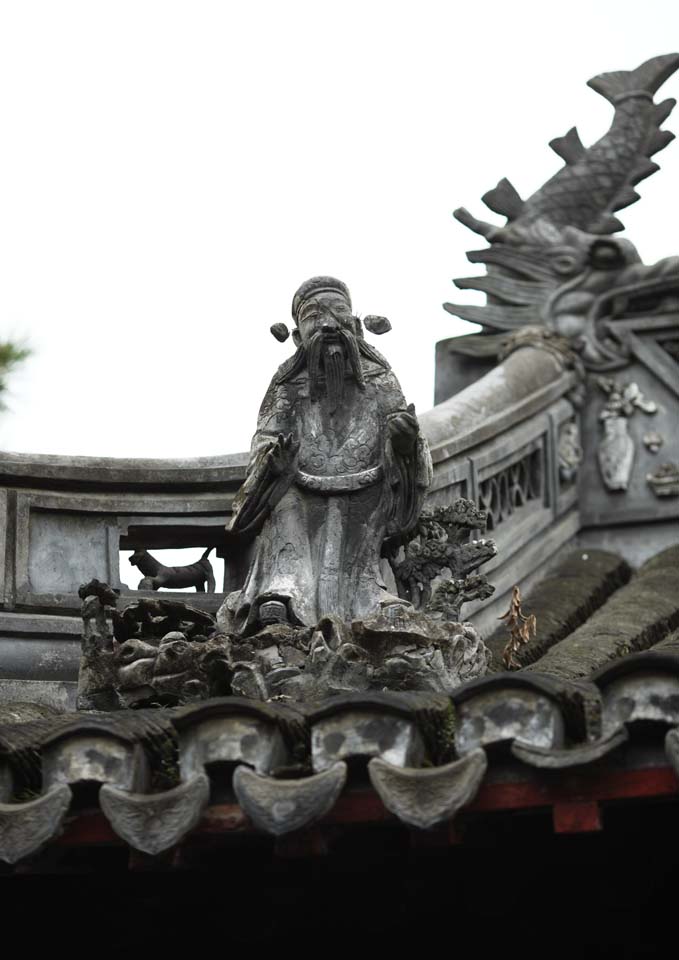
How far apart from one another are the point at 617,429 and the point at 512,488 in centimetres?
146

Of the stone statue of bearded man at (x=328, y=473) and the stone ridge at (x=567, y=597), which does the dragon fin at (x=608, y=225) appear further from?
the stone statue of bearded man at (x=328, y=473)

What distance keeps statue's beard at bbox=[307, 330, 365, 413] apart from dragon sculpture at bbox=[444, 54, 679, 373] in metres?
6.58

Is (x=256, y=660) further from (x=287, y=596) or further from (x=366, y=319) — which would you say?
(x=366, y=319)

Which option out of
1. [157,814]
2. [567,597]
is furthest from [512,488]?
[157,814]

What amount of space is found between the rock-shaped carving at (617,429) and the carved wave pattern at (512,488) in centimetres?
69

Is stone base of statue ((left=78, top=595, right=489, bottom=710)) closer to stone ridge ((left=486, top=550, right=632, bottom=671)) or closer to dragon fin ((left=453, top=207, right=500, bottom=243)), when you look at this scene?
stone ridge ((left=486, top=550, right=632, bottom=671))

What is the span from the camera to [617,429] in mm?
17016

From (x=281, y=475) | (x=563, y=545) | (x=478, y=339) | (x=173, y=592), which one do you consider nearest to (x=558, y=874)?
(x=281, y=475)

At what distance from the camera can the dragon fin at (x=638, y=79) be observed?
60.5 feet

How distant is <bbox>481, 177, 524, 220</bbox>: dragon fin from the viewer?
18047 mm

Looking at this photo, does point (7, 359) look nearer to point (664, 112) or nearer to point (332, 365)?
point (332, 365)

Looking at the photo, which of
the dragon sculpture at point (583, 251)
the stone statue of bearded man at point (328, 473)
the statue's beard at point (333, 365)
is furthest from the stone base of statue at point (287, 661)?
the dragon sculpture at point (583, 251)

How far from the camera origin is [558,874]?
8844 millimetres

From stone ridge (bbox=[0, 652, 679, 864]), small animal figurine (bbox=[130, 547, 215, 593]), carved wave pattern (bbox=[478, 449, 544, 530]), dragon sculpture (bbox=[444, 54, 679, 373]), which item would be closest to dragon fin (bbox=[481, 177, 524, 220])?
dragon sculpture (bbox=[444, 54, 679, 373])
